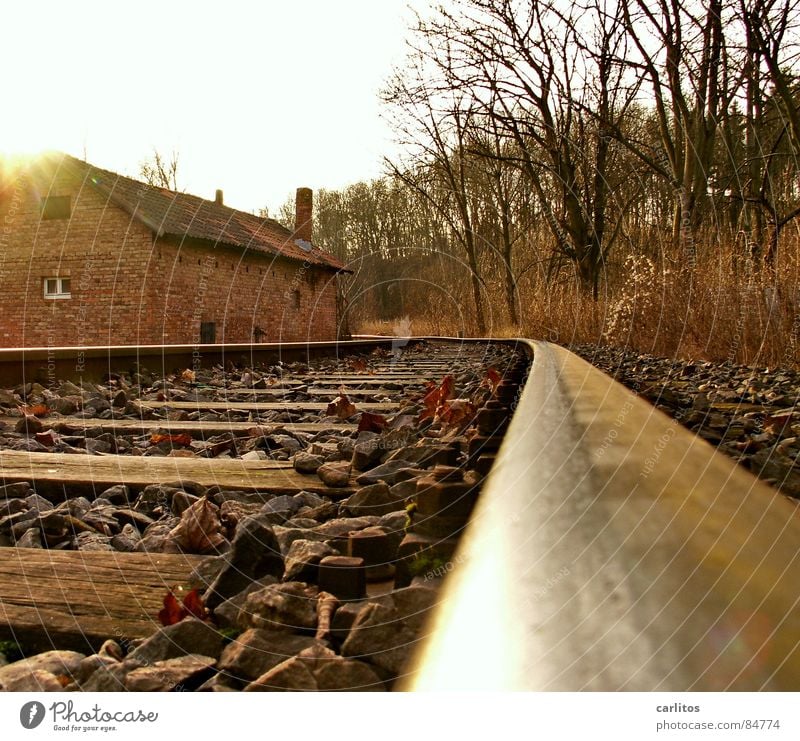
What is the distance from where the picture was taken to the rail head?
0.90 feet

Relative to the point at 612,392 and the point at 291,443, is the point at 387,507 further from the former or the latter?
the point at 291,443

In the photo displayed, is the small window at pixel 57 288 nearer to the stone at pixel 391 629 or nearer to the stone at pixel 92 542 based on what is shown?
the stone at pixel 92 542

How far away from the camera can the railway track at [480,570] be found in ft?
0.96

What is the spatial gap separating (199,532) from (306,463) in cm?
60

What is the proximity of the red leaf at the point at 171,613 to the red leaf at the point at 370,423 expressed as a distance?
5.34 feet

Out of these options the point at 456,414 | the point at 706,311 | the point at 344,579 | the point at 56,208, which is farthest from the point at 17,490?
the point at 56,208

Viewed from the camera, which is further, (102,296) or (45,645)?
(102,296)

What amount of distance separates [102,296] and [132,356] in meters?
11.8

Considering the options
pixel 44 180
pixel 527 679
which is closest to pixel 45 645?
pixel 527 679

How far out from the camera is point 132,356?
492 cm

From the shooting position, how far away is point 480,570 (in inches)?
16.3

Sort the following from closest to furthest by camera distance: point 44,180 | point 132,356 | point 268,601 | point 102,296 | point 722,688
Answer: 1. point 722,688
2. point 268,601
3. point 132,356
4. point 102,296
5. point 44,180

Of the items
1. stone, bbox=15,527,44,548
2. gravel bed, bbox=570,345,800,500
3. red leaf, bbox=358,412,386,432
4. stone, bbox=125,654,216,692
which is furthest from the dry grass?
stone, bbox=125,654,216,692

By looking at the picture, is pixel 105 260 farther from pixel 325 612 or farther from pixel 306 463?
pixel 325 612
